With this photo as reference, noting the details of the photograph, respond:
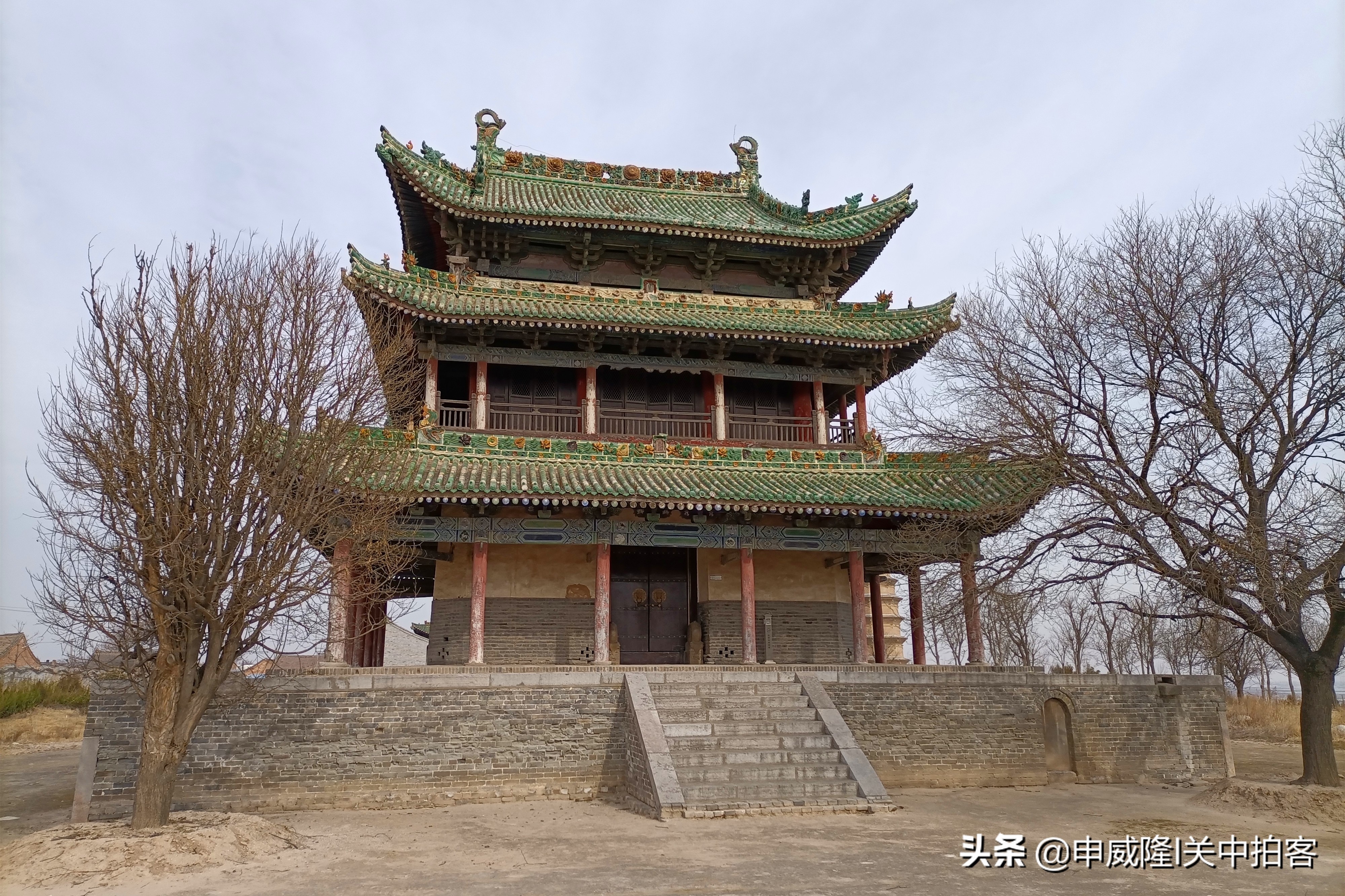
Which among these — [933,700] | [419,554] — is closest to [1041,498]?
[933,700]

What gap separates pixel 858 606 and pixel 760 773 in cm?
559

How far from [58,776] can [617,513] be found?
13682 mm

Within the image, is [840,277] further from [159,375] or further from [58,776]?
[58,776]

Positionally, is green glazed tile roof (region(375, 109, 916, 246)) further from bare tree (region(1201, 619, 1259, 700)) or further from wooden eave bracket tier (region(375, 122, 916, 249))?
bare tree (region(1201, 619, 1259, 700))

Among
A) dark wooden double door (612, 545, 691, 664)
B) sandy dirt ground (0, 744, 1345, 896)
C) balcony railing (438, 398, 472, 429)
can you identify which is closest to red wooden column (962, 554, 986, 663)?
sandy dirt ground (0, 744, 1345, 896)

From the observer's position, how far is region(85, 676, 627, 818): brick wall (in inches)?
495

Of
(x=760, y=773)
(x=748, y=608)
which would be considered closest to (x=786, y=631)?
(x=748, y=608)

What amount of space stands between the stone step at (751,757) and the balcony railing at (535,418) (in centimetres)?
782

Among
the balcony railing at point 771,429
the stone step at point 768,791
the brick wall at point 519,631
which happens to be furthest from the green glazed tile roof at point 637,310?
the stone step at point 768,791

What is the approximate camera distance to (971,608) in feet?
52.4

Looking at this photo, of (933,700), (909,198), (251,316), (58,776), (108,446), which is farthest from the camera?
(909,198)

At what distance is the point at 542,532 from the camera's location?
644 inches

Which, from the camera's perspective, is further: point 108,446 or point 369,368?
point 369,368

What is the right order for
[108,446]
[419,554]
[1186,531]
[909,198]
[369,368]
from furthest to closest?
[909,198] < [419,554] < [1186,531] < [369,368] < [108,446]
